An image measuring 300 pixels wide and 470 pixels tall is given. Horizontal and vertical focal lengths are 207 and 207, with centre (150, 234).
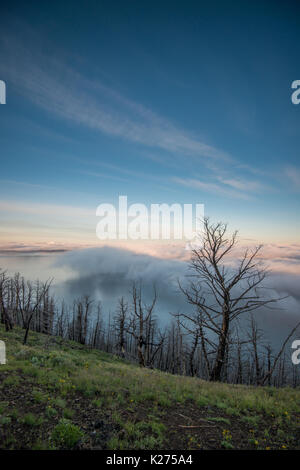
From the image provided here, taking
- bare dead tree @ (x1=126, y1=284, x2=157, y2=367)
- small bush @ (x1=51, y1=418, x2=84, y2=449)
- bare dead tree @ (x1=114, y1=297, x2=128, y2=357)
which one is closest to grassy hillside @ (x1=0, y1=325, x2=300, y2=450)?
small bush @ (x1=51, y1=418, x2=84, y2=449)

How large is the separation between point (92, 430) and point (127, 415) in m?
1.24

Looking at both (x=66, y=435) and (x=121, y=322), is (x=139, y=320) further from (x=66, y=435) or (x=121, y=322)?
(x=66, y=435)

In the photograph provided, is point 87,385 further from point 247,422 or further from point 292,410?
point 292,410

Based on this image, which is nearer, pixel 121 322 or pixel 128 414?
pixel 128 414

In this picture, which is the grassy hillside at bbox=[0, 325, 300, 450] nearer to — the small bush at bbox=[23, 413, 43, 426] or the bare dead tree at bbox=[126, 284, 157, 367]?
the small bush at bbox=[23, 413, 43, 426]

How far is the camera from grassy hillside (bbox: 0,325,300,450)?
4953 mm

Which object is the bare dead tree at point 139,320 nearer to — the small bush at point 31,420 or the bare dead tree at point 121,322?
the bare dead tree at point 121,322

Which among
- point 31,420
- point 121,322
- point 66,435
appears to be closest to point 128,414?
point 66,435

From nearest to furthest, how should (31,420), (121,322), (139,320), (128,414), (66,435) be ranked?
(66,435), (31,420), (128,414), (139,320), (121,322)

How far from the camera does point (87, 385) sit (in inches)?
302

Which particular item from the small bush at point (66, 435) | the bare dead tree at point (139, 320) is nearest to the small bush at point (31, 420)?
the small bush at point (66, 435)

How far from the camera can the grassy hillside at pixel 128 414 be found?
4.95m

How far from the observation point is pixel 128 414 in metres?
6.22
